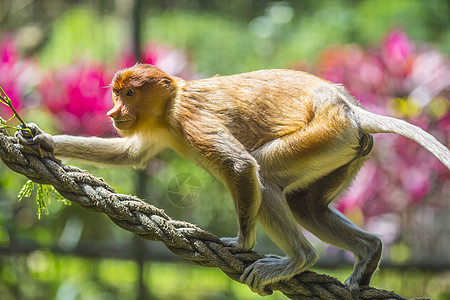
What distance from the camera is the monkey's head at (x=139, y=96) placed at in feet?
9.25

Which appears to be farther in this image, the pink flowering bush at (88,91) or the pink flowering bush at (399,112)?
the pink flowering bush at (399,112)

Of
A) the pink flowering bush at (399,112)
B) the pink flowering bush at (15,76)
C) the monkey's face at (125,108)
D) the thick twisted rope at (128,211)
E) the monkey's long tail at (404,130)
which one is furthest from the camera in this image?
the pink flowering bush at (399,112)

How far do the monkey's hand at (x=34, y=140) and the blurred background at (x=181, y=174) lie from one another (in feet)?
7.87

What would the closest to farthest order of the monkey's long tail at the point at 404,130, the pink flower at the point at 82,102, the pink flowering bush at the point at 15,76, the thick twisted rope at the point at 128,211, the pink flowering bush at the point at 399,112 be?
the thick twisted rope at the point at 128,211 → the monkey's long tail at the point at 404,130 → the pink flower at the point at 82,102 → the pink flowering bush at the point at 15,76 → the pink flowering bush at the point at 399,112

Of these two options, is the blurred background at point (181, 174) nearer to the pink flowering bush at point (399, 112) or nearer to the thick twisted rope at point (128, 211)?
the pink flowering bush at point (399, 112)

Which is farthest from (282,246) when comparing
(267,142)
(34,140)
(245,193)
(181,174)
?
(181,174)

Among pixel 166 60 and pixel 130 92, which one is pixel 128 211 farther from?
pixel 166 60

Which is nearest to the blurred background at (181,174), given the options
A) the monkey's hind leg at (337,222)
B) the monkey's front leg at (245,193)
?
the monkey's hind leg at (337,222)

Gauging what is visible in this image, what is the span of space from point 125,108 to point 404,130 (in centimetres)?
133

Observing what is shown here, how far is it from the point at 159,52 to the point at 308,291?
3.17 meters

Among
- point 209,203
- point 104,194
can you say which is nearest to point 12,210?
point 209,203

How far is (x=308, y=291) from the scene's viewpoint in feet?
7.97

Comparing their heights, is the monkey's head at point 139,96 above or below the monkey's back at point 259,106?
below

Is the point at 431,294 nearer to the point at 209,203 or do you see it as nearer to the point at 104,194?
the point at 209,203
